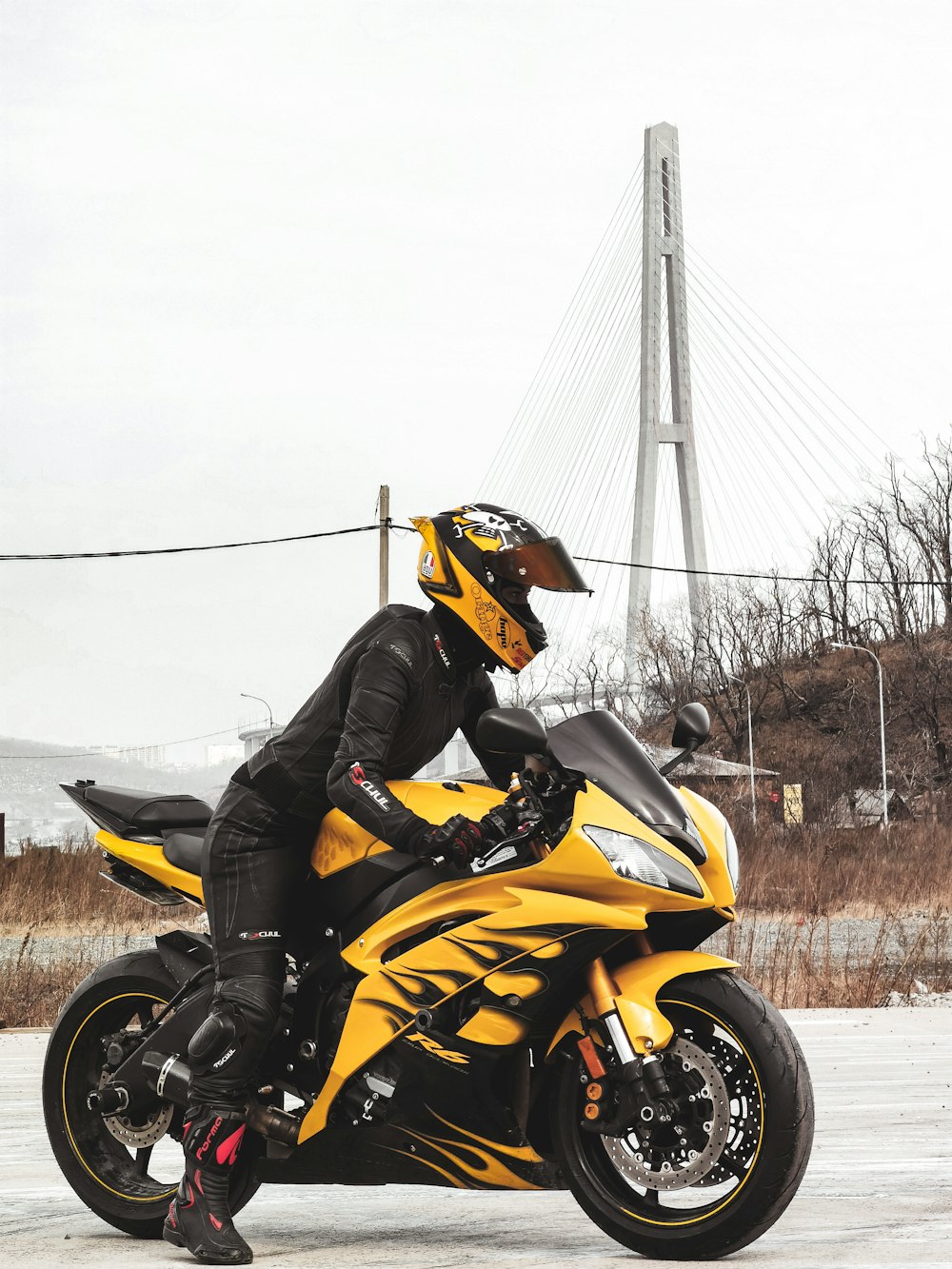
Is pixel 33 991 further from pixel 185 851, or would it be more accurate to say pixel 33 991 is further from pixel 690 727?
pixel 690 727

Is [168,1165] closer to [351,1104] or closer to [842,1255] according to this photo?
[351,1104]

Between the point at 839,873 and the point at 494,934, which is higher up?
the point at 494,934

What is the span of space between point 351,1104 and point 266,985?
41 centimetres

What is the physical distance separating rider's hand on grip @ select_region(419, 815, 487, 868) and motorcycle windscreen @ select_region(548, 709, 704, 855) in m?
0.30

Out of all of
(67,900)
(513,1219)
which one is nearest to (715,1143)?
(513,1219)

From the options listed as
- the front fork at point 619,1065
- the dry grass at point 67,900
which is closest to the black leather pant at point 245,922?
the front fork at point 619,1065

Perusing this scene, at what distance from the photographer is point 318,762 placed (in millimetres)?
4410

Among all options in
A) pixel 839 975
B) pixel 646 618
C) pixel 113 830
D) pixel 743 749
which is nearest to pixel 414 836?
pixel 113 830

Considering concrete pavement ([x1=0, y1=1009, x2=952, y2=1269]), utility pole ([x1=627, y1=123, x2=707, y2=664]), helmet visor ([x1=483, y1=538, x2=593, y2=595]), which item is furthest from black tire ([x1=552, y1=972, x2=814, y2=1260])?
utility pole ([x1=627, y1=123, x2=707, y2=664])

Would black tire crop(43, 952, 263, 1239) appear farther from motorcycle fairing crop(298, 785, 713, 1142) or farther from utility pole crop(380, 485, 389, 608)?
utility pole crop(380, 485, 389, 608)

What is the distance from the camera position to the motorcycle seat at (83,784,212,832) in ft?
16.3

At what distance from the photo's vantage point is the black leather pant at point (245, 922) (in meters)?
4.27

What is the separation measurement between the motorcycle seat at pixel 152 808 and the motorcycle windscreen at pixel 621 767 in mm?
1354

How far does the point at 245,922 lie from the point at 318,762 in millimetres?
479
